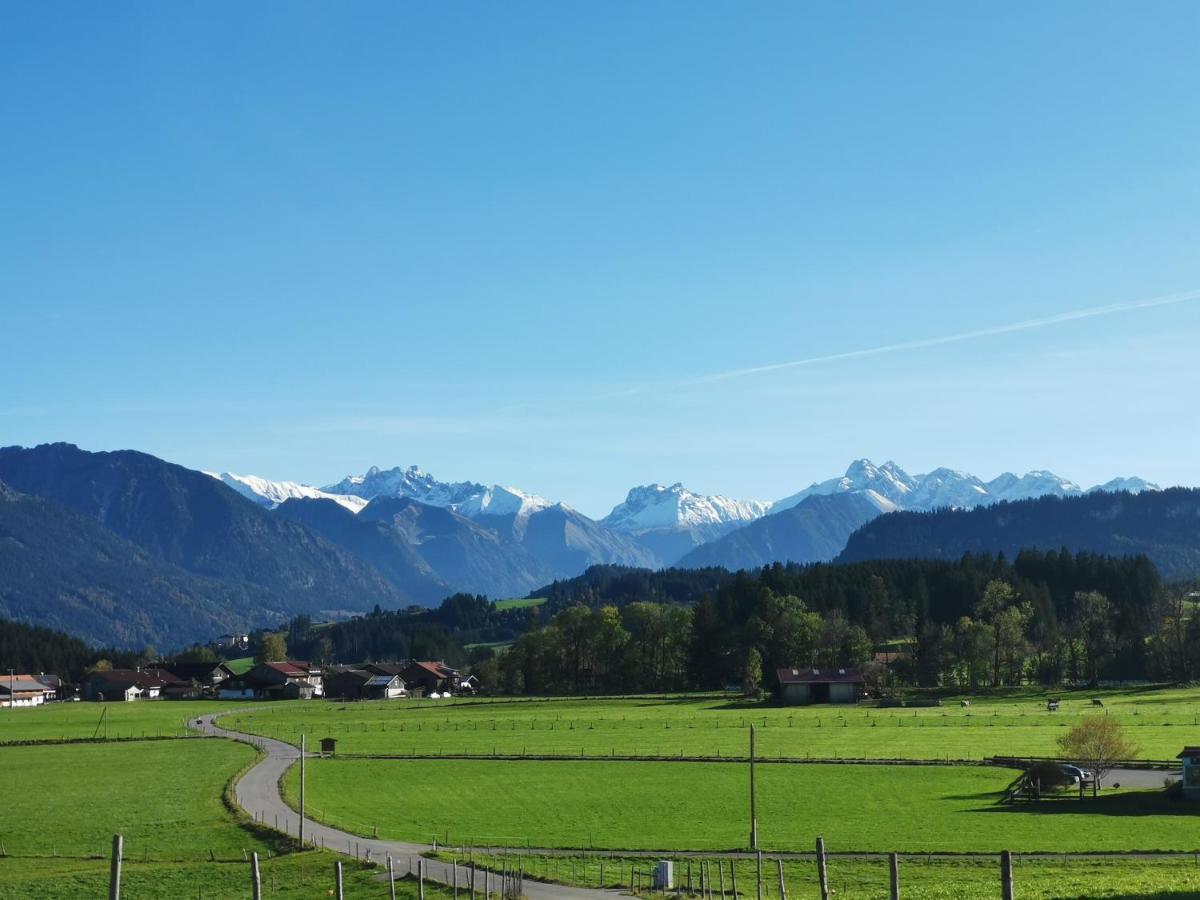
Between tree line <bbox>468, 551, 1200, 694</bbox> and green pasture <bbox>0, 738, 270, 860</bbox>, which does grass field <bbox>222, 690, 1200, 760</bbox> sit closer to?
green pasture <bbox>0, 738, 270, 860</bbox>

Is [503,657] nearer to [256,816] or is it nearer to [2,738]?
[2,738]

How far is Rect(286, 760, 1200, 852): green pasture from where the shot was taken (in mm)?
49969

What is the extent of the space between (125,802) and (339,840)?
70.1 ft

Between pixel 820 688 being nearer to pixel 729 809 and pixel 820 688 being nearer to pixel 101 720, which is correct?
pixel 101 720

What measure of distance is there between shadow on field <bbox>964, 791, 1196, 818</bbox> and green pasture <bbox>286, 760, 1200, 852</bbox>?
0.29 feet

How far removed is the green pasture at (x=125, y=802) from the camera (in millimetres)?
53438

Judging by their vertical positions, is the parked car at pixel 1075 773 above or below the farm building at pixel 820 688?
above

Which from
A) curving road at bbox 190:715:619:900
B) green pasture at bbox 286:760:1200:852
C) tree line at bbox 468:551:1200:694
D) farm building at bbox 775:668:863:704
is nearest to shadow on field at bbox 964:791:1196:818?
green pasture at bbox 286:760:1200:852

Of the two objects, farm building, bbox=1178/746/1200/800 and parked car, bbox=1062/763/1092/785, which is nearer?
farm building, bbox=1178/746/1200/800

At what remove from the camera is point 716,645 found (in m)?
176

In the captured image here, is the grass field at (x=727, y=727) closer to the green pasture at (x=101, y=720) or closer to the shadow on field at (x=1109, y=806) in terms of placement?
the green pasture at (x=101, y=720)

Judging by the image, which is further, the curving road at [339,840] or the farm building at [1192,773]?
the farm building at [1192,773]

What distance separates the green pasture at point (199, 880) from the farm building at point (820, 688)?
347 feet

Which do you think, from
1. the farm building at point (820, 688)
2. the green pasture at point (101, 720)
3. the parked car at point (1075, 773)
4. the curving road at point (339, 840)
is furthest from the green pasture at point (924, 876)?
the farm building at point (820, 688)
